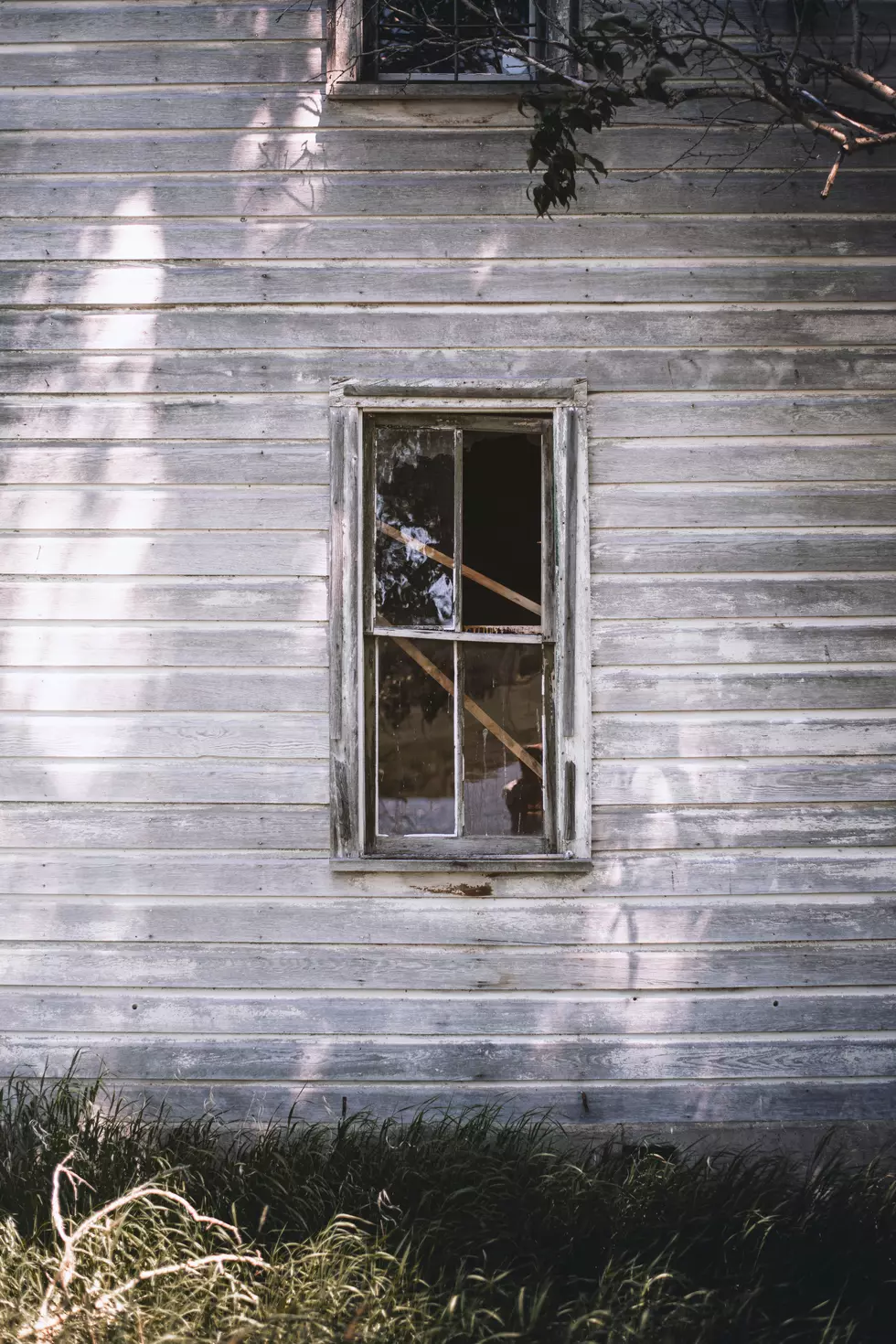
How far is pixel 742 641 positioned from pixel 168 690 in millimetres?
2139

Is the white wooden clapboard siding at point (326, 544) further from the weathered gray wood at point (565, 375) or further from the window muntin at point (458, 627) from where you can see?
the window muntin at point (458, 627)

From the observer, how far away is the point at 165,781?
12.2 ft

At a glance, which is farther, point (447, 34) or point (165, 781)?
point (447, 34)

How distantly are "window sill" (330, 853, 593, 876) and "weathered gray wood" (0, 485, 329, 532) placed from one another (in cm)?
125

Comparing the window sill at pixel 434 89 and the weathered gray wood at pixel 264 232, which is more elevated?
the window sill at pixel 434 89

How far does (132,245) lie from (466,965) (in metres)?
2.95

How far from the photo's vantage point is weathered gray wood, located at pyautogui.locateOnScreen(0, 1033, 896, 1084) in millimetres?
3652

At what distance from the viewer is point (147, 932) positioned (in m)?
3.70

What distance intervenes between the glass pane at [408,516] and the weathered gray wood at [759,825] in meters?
1.05

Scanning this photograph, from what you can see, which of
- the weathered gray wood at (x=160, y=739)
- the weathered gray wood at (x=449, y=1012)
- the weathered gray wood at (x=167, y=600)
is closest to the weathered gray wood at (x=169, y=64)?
the weathered gray wood at (x=167, y=600)

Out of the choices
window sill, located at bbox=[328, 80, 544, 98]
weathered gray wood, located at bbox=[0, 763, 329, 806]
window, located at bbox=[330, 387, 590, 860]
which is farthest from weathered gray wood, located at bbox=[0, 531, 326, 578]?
window sill, located at bbox=[328, 80, 544, 98]

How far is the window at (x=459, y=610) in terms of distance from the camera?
12.3 feet

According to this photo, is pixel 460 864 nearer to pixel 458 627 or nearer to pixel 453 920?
pixel 453 920

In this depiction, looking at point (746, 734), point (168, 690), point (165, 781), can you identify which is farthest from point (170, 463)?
point (746, 734)
